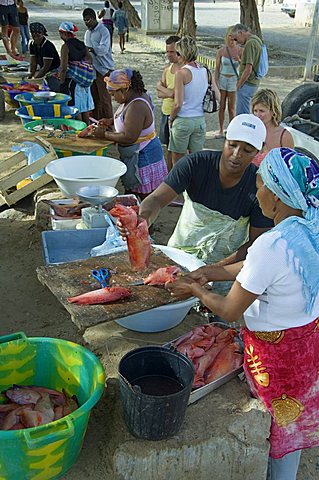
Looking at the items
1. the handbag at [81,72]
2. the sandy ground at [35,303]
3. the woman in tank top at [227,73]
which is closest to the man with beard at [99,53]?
the handbag at [81,72]

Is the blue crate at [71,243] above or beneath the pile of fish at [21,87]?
beneath

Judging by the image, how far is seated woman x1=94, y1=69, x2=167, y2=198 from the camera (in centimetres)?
512

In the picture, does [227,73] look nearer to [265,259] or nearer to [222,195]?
[222,195]

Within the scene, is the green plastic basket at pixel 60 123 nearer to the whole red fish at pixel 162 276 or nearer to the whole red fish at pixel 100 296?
the whole red fish at pixel 162 276

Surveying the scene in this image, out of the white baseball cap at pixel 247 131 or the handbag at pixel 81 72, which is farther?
the handbag at pixel 81 72

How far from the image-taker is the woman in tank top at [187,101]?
6.75 metres

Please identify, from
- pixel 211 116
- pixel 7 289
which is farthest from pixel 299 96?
pixel 7 289

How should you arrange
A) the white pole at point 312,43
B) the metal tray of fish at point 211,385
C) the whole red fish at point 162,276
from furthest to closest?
the white pole at point 312,43
the whole red fish at point 162,276
the metal tray of fish at point 211,385

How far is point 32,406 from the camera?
275 cm

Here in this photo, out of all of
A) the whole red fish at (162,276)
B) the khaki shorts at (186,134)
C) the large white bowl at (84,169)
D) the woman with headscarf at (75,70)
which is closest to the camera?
the whole red fish at (162,276)

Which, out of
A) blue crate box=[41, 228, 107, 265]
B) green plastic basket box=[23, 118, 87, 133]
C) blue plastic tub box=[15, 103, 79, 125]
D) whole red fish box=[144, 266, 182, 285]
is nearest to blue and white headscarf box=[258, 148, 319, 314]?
whole red fish box=[144, 266, 182, 285]

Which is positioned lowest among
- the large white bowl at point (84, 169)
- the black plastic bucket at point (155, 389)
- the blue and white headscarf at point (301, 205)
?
the black plastic bucket at point (155, 389)

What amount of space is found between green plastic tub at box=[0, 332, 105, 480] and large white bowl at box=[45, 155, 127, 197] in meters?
2.38

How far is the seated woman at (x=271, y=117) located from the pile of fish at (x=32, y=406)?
9.36 ft
